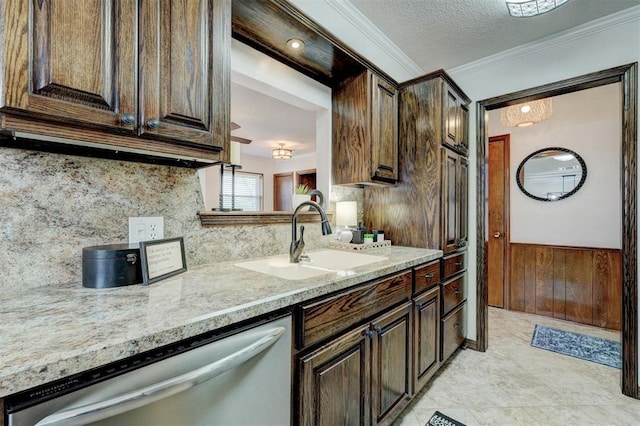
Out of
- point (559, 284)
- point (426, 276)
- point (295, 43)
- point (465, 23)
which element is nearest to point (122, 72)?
point (295, 43)

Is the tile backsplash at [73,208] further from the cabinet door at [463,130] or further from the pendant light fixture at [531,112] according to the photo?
the pendant light fixture at [531,112]

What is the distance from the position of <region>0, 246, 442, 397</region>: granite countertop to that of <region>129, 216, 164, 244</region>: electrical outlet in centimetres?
22

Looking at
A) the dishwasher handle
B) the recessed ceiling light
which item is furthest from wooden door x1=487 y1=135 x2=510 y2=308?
the dishwasher handle

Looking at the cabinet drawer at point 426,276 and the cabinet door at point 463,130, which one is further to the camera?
the cabinet door at point 463,130

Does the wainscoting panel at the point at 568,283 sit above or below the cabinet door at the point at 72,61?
below

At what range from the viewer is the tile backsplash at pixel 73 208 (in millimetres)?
912

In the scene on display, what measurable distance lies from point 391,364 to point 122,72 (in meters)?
1.64

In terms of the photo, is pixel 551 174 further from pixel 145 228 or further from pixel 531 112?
pixel 145 228

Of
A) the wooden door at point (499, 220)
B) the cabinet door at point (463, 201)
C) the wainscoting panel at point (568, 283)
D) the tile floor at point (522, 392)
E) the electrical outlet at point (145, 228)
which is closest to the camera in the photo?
the electrical outlet at point (145, 228)

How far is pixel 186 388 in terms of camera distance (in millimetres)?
667

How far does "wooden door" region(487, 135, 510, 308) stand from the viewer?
141 inches

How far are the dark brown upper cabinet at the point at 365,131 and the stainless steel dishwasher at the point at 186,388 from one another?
51.3 inches

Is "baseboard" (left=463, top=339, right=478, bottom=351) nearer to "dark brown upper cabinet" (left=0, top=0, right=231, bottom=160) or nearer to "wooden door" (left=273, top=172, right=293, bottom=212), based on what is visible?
"dark brown upper cabinet" (left=0, top=0, right=231, bottom=160)

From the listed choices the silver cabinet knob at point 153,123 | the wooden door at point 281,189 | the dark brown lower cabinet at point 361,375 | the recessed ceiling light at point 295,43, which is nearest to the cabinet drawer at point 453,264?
the dark brown lower cabinet at point 361,375
